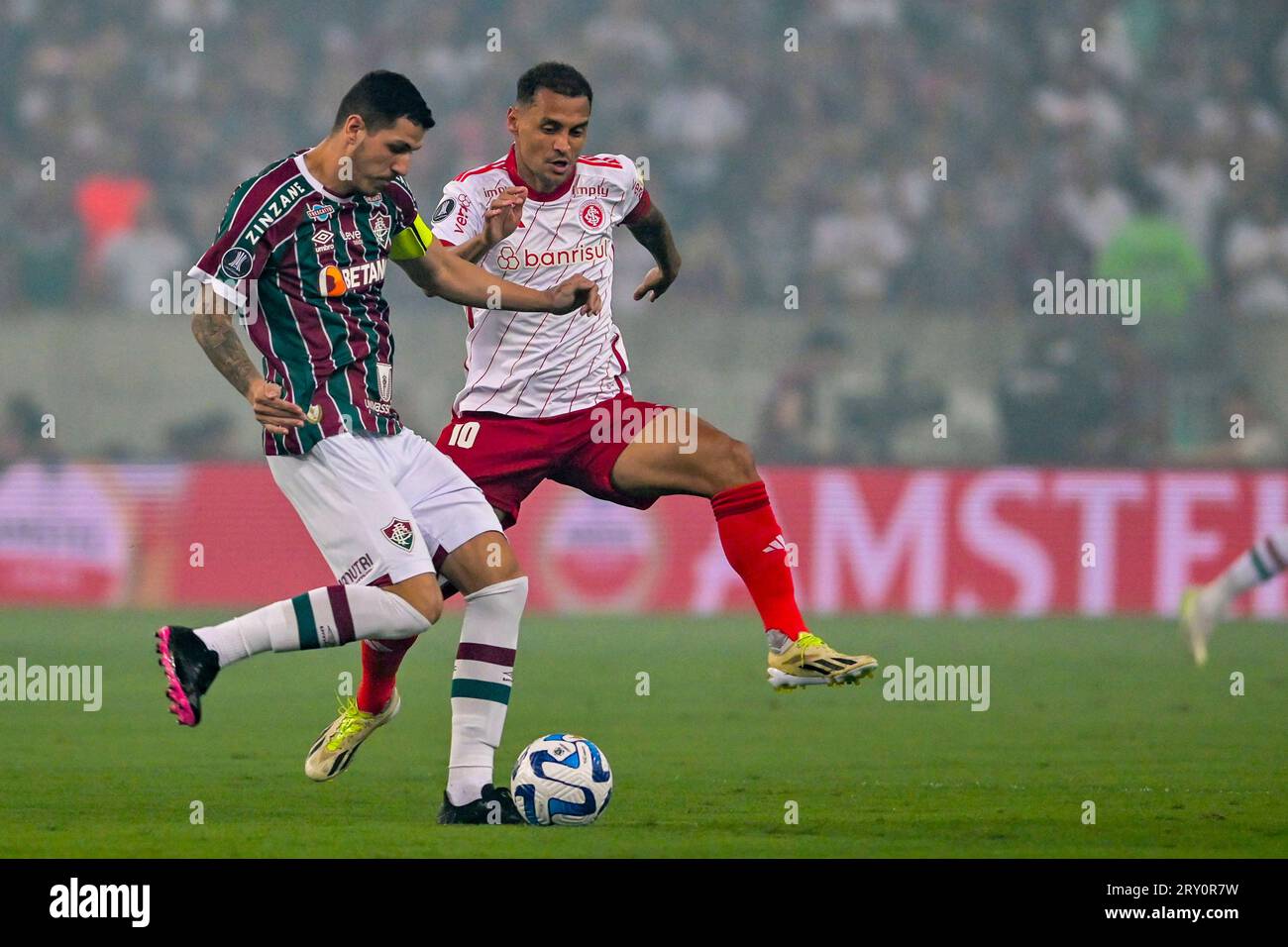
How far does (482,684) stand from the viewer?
5836mm

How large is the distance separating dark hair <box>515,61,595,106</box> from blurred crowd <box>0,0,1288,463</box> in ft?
27.4

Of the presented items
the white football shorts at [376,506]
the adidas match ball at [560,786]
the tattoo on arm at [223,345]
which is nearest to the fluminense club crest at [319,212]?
the tattoo on arm at [223,345]

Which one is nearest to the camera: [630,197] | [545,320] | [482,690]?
[482,690]

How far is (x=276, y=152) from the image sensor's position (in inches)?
642

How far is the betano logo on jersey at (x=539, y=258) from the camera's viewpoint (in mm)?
6664

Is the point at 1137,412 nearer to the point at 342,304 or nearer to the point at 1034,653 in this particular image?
the point at 1034,653

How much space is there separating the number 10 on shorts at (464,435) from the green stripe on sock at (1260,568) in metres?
3.54

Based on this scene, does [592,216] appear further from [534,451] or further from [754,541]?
[754,541]

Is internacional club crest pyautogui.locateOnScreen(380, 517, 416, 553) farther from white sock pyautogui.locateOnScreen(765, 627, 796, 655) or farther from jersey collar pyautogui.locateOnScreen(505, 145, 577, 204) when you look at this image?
jersey collar pyautogui.locateOnScreen(505, 145, 577, 204)

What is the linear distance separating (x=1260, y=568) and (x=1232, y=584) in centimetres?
25

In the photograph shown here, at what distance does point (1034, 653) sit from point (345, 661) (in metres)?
4.00

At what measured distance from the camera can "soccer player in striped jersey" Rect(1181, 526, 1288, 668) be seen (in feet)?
26.7

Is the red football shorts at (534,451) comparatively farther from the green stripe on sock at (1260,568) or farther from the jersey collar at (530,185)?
the green stripe on sock at (1260,568)

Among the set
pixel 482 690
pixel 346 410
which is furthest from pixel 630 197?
pixel 482 690
